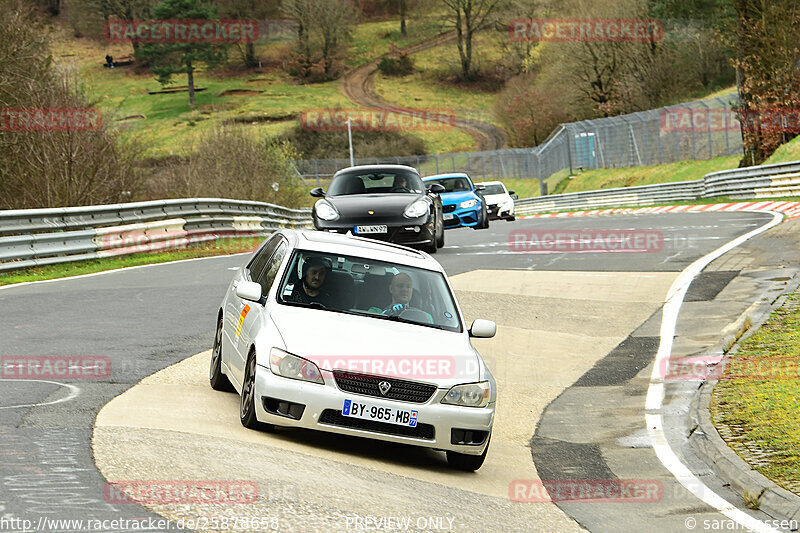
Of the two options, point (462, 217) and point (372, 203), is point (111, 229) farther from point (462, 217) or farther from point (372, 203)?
point (462, 217)

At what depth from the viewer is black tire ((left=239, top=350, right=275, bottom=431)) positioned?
26.3ft

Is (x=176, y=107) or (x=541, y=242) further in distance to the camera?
(x=176, y=107)

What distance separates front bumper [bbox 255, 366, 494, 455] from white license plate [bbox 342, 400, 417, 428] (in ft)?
0.10

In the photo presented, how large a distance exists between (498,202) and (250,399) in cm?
3089

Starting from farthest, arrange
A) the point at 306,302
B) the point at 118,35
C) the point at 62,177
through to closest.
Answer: the point at 118,35, the point at 62,177, the point at 306,302

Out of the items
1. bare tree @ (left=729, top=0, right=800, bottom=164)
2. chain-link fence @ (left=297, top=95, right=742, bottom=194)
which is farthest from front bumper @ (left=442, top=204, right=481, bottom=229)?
chain-link fence @ (left=297, top=95, right=742, bottom=194)

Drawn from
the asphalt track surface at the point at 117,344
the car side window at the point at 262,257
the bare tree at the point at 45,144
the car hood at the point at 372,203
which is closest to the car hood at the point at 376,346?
the asphalt track surface at the point at 117,344

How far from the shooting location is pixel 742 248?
21891mm

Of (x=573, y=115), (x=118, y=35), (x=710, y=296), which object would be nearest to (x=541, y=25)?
(x=573, y=115)

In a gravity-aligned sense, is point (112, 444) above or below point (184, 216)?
above

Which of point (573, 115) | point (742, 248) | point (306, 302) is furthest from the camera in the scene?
point (573, 115)

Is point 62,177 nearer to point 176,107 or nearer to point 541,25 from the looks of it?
point 541,25

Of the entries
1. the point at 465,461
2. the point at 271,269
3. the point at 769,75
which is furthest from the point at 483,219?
the point at 465,461

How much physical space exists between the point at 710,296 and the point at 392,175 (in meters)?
6.41
